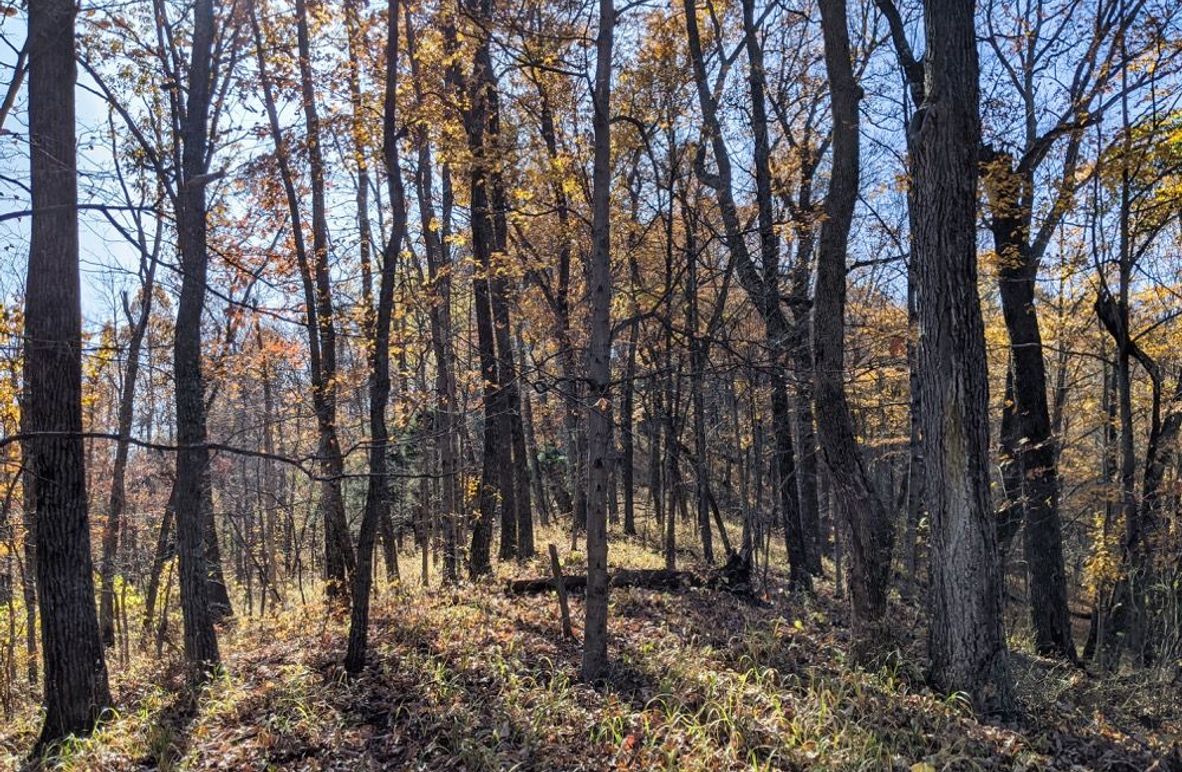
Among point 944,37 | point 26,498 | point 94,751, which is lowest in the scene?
point 94,751

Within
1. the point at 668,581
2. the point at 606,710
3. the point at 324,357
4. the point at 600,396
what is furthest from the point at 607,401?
the point at 324,357

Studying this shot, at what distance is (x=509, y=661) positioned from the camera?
22.3 feet

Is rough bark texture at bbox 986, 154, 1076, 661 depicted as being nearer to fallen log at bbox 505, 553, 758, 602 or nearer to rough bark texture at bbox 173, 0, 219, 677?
fallen log at bbox 505, 553, 758, 602

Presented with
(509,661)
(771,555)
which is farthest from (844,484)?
(771,555)

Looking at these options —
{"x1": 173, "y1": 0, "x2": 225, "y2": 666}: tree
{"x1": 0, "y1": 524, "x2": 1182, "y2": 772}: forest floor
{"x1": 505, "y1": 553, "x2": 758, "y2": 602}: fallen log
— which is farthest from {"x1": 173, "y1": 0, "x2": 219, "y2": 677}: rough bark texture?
{"x1": 505, "y1": 553, "x2": 758, "y2": 602}: fallen log

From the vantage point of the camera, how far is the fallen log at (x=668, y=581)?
9805 mm

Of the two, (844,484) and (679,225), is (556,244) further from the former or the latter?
(844,484)

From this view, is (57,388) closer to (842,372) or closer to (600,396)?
(600,396)

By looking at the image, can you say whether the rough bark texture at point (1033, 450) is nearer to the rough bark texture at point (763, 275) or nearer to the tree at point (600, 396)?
the rough bark texture at point (763, 275)

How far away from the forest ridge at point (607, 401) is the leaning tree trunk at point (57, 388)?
28 millimetres

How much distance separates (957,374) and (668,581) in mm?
5497

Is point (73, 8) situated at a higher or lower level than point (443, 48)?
lower

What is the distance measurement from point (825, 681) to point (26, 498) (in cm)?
1032

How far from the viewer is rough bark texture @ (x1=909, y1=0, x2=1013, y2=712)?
18.7 feet
